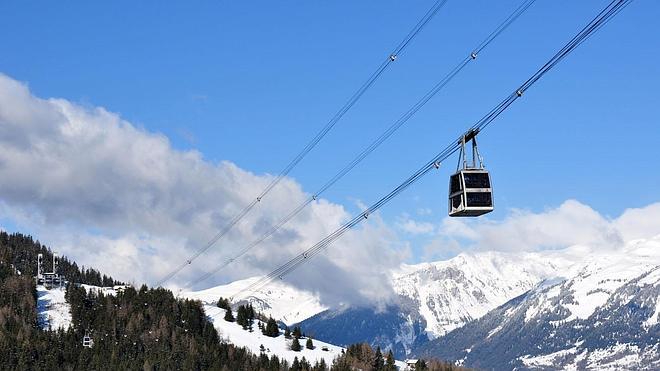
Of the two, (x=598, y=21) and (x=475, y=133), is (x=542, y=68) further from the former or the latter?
(x=475, y=133)

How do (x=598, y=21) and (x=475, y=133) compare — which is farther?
(x=475, y=133)

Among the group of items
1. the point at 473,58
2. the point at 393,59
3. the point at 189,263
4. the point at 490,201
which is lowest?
the point at 490,201

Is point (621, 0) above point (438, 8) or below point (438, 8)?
below

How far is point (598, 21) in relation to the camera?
179ft

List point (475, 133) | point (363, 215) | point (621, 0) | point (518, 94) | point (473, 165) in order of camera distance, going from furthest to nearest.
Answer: point (363, 215), point (473, 165), point (475, 133), point (518, 94), point (621, 0)

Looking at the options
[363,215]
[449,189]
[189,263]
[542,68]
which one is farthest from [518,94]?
[189,263]

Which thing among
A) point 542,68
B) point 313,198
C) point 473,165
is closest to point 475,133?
point 473,165

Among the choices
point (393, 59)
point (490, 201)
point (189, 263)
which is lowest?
point (490, 201)

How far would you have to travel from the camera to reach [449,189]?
75.8 metres

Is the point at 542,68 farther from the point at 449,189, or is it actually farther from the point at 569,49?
the point at 449,189

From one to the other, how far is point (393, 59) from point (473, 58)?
36.1 ft

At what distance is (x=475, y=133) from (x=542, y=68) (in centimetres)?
1140

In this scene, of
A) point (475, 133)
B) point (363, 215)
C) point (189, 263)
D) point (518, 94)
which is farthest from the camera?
point (189, 263)

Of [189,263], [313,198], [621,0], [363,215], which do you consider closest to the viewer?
[621,0]
